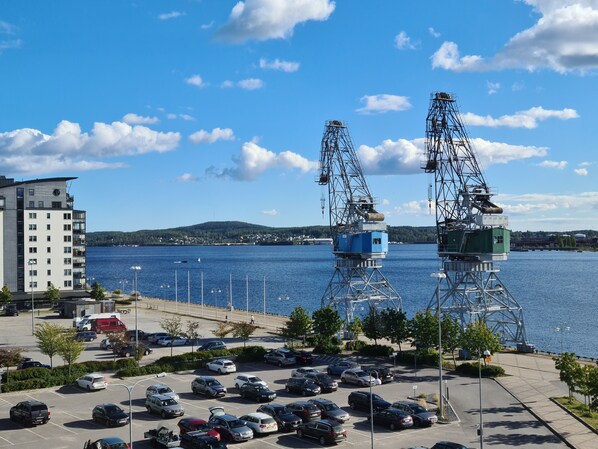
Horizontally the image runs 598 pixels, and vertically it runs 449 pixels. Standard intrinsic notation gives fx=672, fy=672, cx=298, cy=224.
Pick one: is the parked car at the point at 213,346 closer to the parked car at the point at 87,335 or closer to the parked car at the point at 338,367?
the parked car at the point at 338,367

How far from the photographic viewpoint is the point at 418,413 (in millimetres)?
43969

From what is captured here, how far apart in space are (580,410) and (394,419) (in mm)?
14016

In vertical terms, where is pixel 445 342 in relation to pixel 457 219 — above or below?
below

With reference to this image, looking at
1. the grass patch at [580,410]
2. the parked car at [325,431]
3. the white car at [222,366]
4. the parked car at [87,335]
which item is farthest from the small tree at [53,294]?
the grass patch at [580,410]

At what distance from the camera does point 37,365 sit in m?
61.6

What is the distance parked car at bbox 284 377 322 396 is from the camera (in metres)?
51.9

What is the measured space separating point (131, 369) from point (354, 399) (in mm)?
22245

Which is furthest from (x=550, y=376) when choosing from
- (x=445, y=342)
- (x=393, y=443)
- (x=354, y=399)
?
(x=393, y=443)

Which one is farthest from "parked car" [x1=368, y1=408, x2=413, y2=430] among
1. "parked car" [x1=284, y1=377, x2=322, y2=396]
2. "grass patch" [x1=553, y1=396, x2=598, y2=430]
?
"grass patch" [x1=553, y1=396, x2=598, y2=430]

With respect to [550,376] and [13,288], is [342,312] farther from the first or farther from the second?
[550,376]

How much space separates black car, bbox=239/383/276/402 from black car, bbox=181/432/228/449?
1182 centimetres

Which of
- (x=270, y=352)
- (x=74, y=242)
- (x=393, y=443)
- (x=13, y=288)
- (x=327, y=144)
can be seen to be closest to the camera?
(x=393, y=443)

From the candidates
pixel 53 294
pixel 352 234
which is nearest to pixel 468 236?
pixel 352 234

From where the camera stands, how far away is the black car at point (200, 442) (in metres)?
37.2
